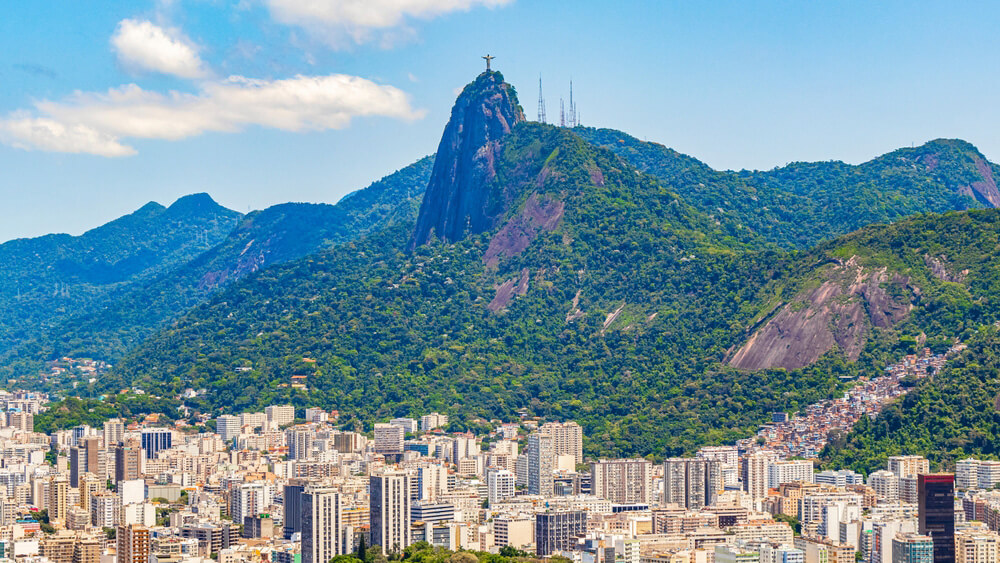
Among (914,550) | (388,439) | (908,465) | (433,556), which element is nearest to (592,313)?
(388,439)

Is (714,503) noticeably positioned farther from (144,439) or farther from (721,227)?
(721,227)

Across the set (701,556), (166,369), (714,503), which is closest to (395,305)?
(166,369)

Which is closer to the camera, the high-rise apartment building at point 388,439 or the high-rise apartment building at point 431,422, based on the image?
the high-rise apartment building at point 388,439

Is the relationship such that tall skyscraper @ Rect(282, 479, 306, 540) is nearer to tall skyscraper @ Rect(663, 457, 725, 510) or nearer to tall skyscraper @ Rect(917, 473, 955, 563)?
tall skyscraper @ Rect(663, 457, 725, 510)

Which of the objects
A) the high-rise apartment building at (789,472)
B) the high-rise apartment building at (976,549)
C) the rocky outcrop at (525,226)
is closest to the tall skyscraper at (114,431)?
the rocky outcrop at (525,226)

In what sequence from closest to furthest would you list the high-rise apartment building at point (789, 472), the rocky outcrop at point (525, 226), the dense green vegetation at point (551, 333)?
the high-rise apartment building at point (789, 472), the dense green vegetation at point (551, 333), the rocky outcrop at point (525, 226)

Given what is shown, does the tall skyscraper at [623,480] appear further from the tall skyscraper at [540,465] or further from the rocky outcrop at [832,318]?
the rocky outcrop at [832,318]
